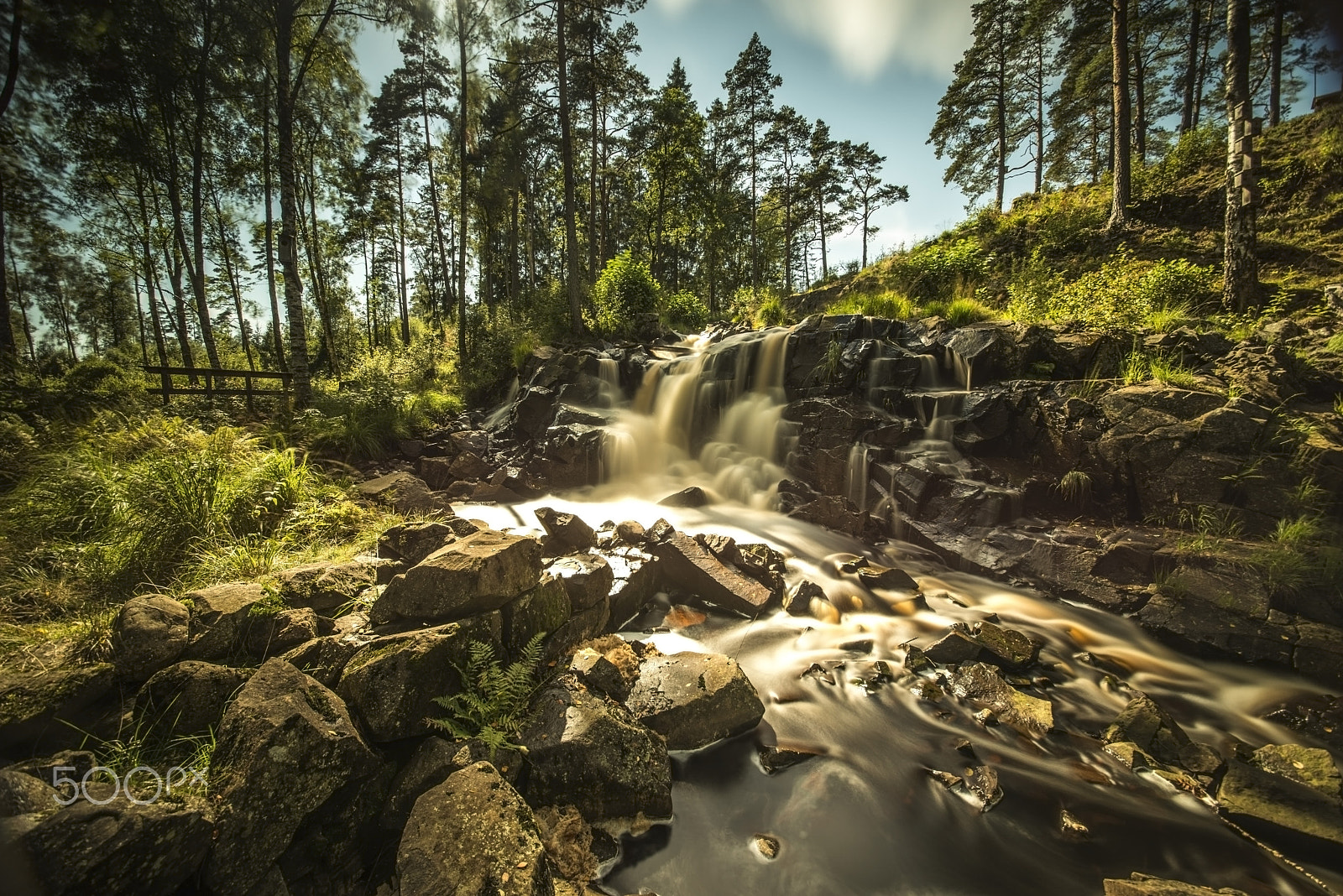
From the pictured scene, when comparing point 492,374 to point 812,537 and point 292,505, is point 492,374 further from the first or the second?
point 812,537

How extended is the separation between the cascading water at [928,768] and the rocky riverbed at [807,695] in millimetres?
22

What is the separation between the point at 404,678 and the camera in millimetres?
2840

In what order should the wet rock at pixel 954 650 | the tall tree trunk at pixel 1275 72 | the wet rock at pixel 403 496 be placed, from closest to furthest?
the wet rock at pixel 954 650
the wet rock at pixel 403 496
the tall tree trunk at pixel 1275 72

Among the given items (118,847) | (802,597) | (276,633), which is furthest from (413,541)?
(802,597)

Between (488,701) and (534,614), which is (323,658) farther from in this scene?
(534,614)

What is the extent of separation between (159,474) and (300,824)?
4.32m

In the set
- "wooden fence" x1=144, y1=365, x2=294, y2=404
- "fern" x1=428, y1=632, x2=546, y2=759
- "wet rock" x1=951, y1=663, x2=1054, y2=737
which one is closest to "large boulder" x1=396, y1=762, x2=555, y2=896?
"fern" x1=428, y1=632, x2=546, y2=759

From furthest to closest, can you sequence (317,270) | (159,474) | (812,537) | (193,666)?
(317,270) < (812,537) < (159,474) < (193,666)

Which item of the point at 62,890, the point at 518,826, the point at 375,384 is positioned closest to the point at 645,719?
the point at 518,826

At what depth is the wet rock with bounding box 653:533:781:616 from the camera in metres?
5.38

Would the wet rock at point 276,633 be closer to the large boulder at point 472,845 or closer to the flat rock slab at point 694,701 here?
the large boulder at point 472,845

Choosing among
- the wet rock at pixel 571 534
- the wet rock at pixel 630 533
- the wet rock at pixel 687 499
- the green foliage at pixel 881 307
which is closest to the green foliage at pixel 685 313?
the green foliage at pixel 881 307

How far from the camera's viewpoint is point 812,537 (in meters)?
7.46

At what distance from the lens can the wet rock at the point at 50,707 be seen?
2254 millimetres
